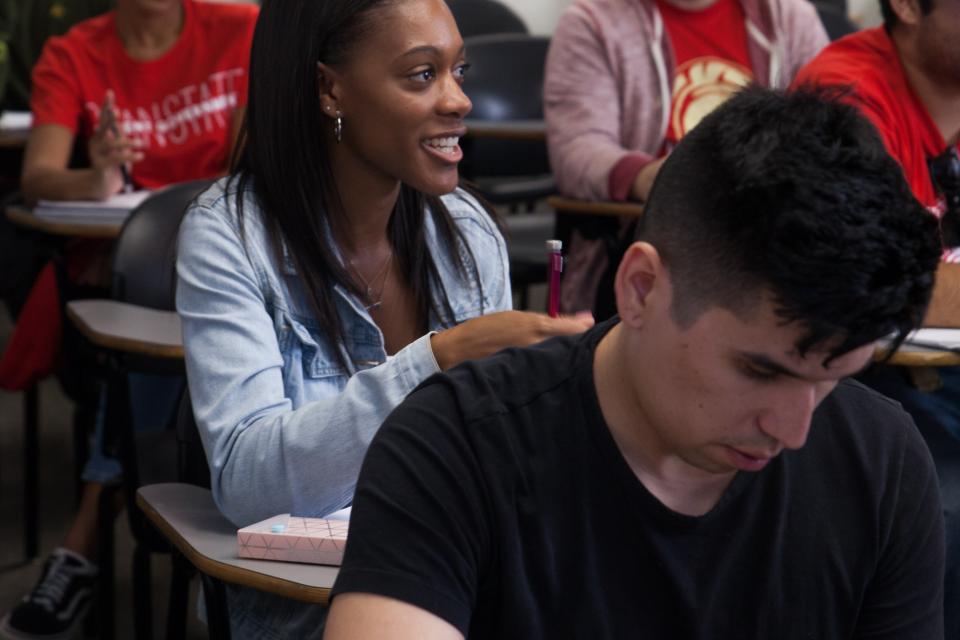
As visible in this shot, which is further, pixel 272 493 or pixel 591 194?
pixel 591 194

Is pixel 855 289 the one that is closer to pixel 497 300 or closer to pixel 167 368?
pixel 497 300

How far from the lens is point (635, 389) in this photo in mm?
1094

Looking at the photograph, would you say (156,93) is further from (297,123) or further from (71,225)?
(297,123)

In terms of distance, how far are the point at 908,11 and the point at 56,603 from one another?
6.28 ft

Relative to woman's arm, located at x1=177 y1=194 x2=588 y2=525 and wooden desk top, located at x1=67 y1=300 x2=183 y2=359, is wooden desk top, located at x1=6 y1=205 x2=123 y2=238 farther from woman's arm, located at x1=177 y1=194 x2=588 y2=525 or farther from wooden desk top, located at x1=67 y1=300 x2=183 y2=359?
woman's arm, located at x1=177 y1=194 x2=588 y2=525

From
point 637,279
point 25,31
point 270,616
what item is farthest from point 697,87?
point 25,31

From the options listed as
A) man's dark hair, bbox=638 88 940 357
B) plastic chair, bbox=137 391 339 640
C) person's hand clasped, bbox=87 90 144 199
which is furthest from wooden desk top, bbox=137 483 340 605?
person's hand clasped, bbox=87 90 144 199

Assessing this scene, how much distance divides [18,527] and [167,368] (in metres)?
1.26

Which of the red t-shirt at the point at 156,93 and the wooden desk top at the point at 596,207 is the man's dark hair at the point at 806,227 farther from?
the red t-shirt at the point at 156,93

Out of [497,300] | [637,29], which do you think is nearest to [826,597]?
[497,300]

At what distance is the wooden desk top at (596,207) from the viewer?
2.79 m

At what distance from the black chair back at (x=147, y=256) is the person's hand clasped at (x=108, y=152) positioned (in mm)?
578

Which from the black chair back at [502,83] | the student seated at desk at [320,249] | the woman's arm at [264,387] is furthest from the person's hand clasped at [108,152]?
the woman's arm at [264,387]

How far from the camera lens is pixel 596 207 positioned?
285cm
